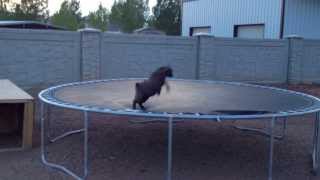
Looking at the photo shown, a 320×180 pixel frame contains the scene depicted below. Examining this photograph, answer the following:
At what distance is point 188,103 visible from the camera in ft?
15.8

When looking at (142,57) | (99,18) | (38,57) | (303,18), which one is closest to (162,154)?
(38,57)

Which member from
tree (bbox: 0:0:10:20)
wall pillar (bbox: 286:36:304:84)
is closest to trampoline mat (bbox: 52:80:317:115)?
wall pillar (bbox: 286:36:304:84)

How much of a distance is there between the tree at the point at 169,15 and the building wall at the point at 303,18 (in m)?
13.4

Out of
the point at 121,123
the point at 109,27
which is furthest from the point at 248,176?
the point at 109,27

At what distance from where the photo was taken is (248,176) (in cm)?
441

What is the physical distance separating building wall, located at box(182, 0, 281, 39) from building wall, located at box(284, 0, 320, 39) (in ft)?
1.00

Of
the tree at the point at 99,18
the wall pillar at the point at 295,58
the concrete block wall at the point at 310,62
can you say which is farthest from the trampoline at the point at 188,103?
the tree at the point at 99,18

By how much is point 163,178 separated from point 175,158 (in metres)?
0.62

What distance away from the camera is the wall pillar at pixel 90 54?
33.4ft

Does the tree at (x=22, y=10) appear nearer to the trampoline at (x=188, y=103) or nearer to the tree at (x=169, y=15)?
the tree at (x=169, y=15)

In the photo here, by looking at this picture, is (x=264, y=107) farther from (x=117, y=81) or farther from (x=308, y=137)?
(x=117, y=81)

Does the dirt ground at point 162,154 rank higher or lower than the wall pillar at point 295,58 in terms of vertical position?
lower

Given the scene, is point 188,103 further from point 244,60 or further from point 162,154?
point 244,60

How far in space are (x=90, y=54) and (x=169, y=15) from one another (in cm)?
1959
